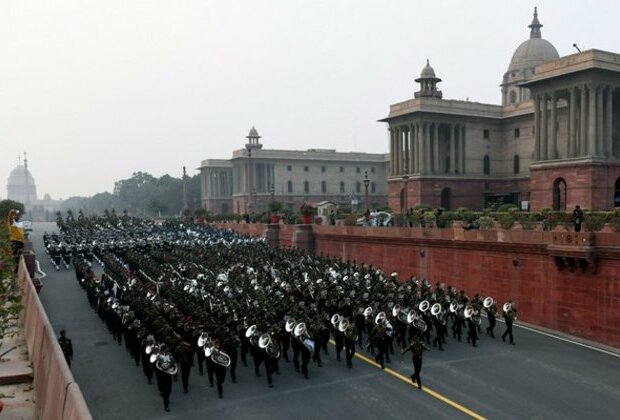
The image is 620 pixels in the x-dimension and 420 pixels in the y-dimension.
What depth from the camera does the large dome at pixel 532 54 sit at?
261ft

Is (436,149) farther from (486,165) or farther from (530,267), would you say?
(530,267)

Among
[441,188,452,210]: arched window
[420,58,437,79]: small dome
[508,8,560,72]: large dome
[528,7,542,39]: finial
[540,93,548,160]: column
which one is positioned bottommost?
[441,188,452,210]: arched window

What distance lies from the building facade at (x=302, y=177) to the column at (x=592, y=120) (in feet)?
175

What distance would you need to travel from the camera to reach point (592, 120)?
4025cm

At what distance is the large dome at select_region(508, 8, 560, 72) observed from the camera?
79562 millimetres

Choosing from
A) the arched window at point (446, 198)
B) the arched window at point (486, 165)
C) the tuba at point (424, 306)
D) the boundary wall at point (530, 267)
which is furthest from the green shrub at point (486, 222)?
the arched window at point (486, 165)

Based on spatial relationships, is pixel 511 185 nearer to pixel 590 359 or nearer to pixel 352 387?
pixel 590 359

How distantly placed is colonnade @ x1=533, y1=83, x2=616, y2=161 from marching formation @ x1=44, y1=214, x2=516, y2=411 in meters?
26.0

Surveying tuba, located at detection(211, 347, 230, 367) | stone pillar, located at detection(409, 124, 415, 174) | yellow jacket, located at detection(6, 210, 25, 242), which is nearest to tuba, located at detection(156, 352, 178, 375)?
tuba, located at detection(211, 347, 230, 367)

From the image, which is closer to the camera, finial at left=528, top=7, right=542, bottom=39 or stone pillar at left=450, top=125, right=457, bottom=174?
stone pillar at left=450, top=125, right=457, bottom=174

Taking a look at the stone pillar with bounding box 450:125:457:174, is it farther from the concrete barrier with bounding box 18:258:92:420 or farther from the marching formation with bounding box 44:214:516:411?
the concrete barrier with bounding box 18:258:92:420

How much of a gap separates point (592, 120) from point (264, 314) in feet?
116

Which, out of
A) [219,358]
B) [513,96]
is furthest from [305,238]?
[513,96]

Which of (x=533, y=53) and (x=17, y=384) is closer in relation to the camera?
(x=17, y=384)
